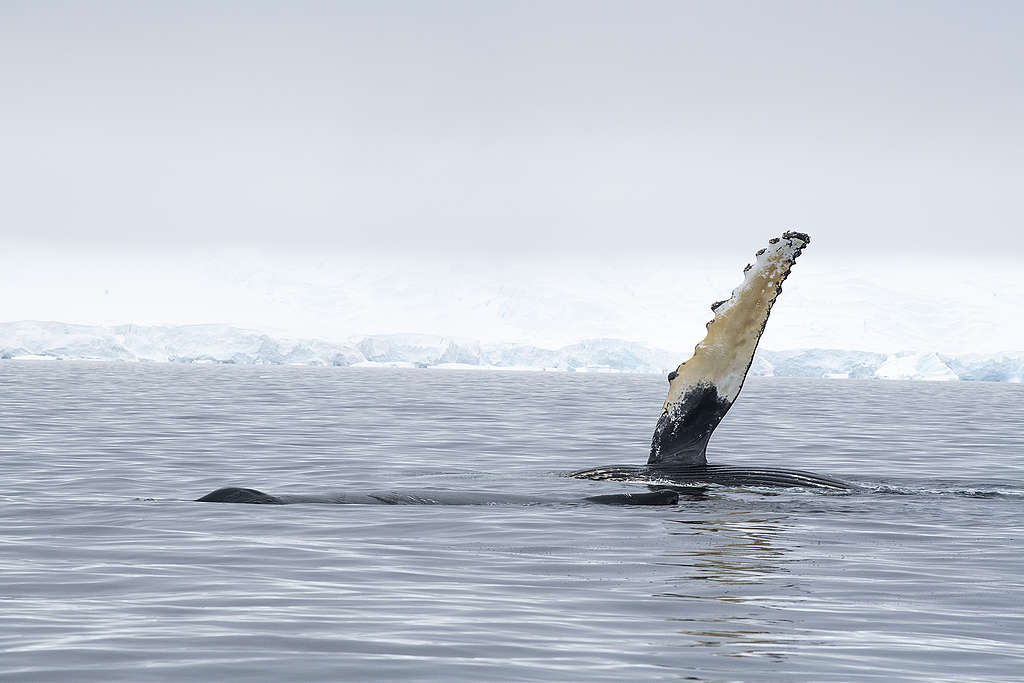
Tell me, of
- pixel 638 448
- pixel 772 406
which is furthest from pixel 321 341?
pixel 638 448

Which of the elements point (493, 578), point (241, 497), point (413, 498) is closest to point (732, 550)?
point (493, 578)

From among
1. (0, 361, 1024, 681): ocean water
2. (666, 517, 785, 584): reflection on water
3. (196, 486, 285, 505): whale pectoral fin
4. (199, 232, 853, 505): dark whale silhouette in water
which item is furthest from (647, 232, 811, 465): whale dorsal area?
(196, 486, 285, 505): whale pectoral fin

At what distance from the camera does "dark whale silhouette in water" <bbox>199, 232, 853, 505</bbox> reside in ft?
37.1

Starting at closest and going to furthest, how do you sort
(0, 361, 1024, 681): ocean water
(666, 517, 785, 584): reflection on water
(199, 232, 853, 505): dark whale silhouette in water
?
(0, 361, 1024, 681): ocean water, (666, 517, 785, 584): reflection on water, (199, 232, 853, 505): dark whale silhouette in water

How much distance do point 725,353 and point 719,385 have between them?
29 centimetres

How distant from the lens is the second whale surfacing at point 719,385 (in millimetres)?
11695

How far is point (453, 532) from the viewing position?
32.2 ft

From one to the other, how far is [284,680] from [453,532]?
14.3 ft

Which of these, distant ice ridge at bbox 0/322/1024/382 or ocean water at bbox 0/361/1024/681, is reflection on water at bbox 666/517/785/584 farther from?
distant ice ridge at bbox 0/322/1024/382

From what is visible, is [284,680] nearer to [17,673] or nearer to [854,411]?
[17,673]

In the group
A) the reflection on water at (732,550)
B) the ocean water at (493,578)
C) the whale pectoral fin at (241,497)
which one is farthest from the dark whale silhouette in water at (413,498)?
the reflection on water at (732,550)

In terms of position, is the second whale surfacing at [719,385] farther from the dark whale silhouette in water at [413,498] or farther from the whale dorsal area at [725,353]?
the dark whale silhouette in water at [413,498]

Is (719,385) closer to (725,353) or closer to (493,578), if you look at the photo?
(725,353)

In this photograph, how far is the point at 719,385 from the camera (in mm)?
11750
